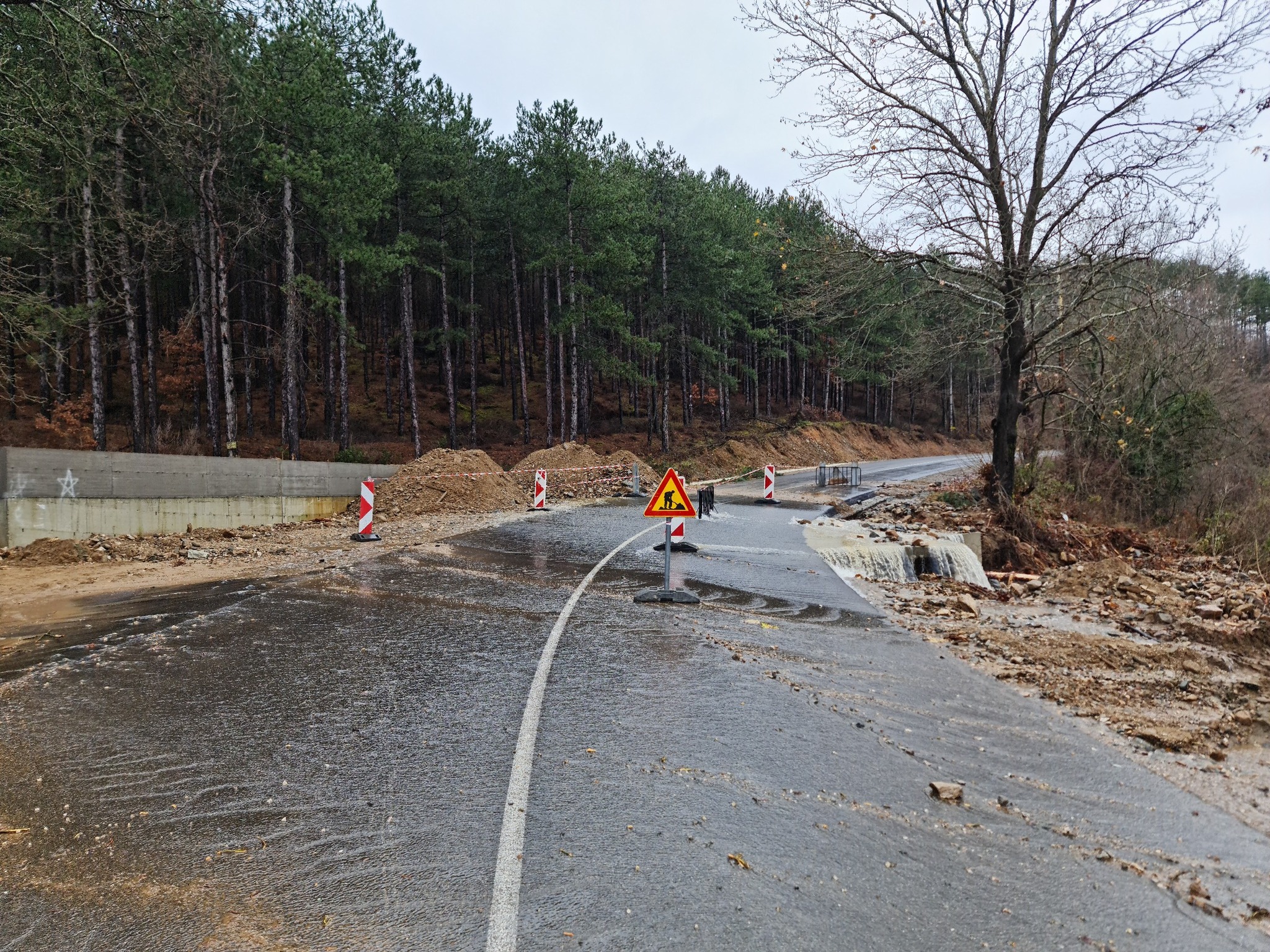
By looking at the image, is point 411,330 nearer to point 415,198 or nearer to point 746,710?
point 415,198

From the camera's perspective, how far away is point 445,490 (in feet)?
73.4

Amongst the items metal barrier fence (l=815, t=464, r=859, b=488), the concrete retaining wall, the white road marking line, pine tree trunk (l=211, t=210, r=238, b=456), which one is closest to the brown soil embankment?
metal barrier fence (l=815, t=464, r=859, b=488)

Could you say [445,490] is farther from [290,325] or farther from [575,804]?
[575,804]

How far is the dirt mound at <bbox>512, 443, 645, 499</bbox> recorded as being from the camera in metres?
26.9

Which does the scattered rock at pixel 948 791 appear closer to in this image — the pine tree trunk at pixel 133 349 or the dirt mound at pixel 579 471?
the dirt mound at pixel 579 471

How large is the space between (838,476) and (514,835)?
3536 cm

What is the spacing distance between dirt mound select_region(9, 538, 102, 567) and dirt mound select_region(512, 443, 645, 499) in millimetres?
14083

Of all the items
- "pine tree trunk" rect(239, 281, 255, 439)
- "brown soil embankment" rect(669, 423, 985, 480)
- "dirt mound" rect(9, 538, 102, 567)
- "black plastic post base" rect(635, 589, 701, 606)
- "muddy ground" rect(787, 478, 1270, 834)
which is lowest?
"muddy ground" rect(787, 478, 1270, 834)

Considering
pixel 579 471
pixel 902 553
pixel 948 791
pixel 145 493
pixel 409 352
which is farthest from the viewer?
pixel 409 352

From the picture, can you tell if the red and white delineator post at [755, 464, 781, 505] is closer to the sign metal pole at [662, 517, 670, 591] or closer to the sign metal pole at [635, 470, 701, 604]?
the sign metal pole at [635, 470, 701, 604]

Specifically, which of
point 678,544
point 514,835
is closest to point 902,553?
point 678,544

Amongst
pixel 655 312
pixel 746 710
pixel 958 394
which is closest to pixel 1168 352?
pixel 746 710

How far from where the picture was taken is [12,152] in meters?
11.1

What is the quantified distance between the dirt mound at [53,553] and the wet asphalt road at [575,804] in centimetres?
614
